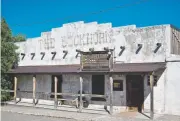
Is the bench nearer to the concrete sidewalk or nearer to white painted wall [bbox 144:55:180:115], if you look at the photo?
the concrete sidewalk

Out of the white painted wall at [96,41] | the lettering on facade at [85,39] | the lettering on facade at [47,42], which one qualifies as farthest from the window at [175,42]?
the lettering on facade at [47,42]

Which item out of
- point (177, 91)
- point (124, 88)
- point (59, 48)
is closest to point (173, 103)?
point (177, 91)

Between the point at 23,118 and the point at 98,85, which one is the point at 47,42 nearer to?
the point at 98,85

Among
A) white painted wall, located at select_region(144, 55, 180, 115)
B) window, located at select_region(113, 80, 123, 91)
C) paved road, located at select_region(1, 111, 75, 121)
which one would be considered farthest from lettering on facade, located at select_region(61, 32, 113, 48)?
paved road, located at select_region(1, 111, 75, 121)

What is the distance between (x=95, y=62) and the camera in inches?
675

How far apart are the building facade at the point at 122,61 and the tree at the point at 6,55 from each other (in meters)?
0.78

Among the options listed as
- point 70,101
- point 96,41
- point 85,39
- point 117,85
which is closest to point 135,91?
point 117,85

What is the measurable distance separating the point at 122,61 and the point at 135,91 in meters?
2.11

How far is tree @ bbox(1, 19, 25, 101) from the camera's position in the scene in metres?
21.1

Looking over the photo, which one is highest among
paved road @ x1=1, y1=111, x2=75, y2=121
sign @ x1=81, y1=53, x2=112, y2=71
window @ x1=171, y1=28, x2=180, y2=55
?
window @ x1=171, y1=28, x2=180, y2=55

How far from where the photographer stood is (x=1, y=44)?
21.0 m

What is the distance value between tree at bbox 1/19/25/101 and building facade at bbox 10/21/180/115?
779mm

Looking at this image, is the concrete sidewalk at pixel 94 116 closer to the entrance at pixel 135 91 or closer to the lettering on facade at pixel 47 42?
the entrance at pixel 135 91

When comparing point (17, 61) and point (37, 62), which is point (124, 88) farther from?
point (17, 61)
